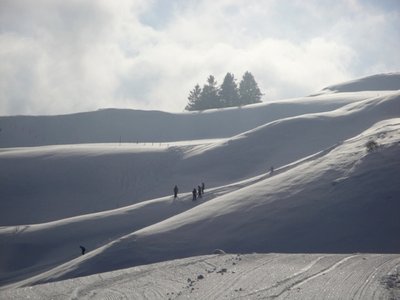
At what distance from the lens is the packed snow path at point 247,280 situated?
13047 mm

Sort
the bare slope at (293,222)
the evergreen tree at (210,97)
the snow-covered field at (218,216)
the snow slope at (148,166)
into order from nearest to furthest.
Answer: the snow-covered field at (218,216)
the bare slope at (293,222)
the snow slope at (148,166)
the evergreen tree at (210,97)

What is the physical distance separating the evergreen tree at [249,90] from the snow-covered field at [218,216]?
33.1 meters

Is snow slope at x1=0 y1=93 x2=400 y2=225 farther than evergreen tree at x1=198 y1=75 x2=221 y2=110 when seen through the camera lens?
No

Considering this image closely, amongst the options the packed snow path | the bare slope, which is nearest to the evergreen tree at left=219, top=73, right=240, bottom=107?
the bare slope

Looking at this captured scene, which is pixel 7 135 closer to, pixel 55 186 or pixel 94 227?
pixel 55 186

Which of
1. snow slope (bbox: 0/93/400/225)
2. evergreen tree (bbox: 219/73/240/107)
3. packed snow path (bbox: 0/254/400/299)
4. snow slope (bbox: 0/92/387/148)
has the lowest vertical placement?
packed snow path (bbox: 0/254/400/299)

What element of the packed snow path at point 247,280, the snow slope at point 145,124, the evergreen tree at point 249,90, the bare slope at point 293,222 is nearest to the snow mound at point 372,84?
the evergreen tree at point 249,90

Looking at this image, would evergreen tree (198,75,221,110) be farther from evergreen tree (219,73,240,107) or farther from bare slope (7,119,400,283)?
bare slope (7,119,400,283)

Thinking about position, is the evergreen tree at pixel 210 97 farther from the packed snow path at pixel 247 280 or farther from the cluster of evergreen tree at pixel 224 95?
the packed snow path at pixel 247 280

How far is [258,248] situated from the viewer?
71.4 feet

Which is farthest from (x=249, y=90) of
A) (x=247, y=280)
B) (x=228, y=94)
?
(x=247, y=280)

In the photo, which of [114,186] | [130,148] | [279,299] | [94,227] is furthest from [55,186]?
[279,299]

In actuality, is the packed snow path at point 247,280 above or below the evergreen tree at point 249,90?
below

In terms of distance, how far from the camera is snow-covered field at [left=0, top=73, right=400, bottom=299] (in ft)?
50.5
